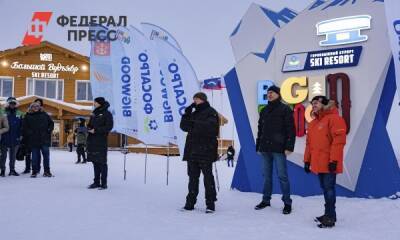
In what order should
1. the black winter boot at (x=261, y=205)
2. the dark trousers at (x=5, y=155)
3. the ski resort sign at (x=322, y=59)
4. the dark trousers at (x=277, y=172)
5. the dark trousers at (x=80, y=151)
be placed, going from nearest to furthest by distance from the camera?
1. the dark trousers at (x=277, y=172)
2. the black winter boot at (x=261, y=205)
3. the ski resort sign at (x=322, y=59)
4. the dark trousers at (x=5, y=155)
5. the dark trousers at (x=80, y=151)

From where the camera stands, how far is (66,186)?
7734 mm

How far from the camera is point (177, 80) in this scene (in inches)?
354

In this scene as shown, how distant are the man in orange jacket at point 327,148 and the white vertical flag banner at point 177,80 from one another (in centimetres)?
393

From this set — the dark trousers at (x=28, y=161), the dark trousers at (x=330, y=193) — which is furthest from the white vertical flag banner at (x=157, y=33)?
the dark trousers at (x=330, y=193)

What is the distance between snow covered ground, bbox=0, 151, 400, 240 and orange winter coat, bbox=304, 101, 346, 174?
0.68 m

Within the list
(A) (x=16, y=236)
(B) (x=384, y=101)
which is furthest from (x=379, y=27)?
(A) (x=16, y=236)

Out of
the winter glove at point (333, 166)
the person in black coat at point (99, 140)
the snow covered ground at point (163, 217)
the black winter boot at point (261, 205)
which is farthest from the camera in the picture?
the person in black coat at point (99, 140)

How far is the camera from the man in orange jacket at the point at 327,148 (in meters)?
4.77

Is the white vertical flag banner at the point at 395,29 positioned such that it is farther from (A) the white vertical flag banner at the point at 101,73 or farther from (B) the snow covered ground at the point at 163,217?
(A) the white vertical flag banner at the point at 101,73

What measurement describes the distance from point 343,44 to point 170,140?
458 centimetres

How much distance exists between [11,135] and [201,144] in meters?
5.02

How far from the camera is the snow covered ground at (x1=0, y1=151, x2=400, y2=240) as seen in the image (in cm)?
Result: 434

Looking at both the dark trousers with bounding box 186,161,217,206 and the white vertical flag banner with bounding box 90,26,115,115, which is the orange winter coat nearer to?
the dark trousers with bounding box 186,161,217,206

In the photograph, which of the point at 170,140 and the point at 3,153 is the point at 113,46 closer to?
the point at 170,140
